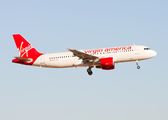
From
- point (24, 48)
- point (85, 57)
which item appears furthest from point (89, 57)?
point (24, 48)

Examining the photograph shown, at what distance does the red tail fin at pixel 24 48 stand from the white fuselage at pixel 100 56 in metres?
2.49

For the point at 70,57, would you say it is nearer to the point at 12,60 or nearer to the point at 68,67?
the point at 68,67

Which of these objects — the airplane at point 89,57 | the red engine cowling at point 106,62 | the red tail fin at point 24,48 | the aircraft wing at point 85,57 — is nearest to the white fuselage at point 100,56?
the airplane at point 89,57

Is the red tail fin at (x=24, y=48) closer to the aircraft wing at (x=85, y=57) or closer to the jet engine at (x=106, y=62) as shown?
the aircraft wing at (x=85, y=57)

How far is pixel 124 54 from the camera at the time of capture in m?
59.3

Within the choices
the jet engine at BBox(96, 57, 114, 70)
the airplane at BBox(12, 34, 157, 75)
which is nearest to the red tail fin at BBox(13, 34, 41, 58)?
the airplane at BBox(12, 34, 157, 75)

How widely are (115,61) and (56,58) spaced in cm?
1173

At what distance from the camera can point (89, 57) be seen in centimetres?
5859

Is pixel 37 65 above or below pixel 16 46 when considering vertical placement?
below

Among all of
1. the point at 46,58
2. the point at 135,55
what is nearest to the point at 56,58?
the point at 46,58

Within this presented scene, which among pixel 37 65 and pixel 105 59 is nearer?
pixel 105 59

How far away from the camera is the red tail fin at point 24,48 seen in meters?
64.6

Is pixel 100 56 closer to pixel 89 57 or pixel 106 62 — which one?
pixel 106 62

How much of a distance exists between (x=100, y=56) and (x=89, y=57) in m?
2.42
